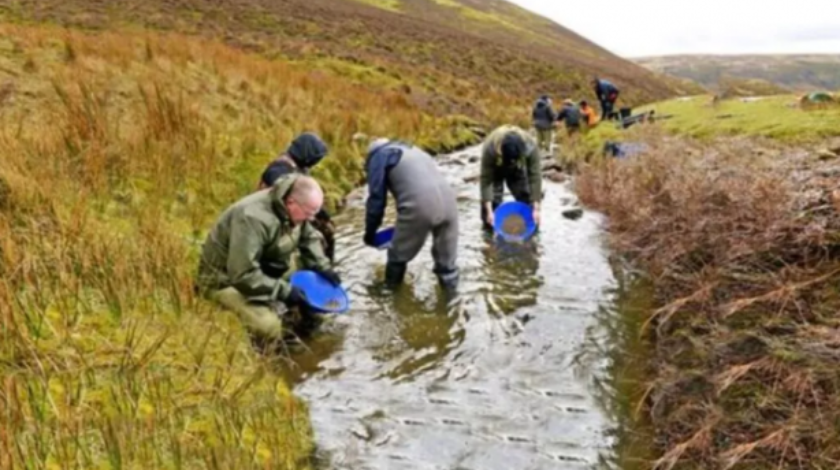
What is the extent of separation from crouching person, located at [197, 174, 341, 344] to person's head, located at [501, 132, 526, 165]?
3.91 metres

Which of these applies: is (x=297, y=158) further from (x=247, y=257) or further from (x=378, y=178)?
(x=247, y=257)

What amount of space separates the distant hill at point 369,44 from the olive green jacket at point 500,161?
48.9 feet

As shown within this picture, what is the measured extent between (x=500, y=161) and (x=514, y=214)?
0.78m

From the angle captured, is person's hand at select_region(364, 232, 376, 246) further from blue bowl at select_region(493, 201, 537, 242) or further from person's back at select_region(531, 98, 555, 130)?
person's back at select_region(531, 98, 555, 130)

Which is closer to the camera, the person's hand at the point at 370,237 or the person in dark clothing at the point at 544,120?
the person's hand at the point at 370,237

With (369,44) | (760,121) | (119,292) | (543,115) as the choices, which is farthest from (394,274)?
(369,44)

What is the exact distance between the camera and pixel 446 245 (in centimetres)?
748

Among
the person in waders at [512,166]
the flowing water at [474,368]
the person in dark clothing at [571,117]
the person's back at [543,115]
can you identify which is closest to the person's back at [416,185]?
the flowing water at [474,368]

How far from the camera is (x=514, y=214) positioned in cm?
966

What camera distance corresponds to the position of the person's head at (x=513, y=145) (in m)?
9.20

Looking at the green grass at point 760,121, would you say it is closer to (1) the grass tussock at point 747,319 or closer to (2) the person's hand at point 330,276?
(1) the grass tussock at point 747,319

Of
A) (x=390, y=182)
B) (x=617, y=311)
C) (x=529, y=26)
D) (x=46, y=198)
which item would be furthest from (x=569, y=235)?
(x=529, y=26)

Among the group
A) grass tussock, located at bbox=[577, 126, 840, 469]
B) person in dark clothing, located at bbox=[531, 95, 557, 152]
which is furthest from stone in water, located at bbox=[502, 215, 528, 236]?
person in dark clothing, located at bbox=[531, 95, 557, 152]

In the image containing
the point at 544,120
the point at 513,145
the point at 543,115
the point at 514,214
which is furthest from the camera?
the point at 544,120
